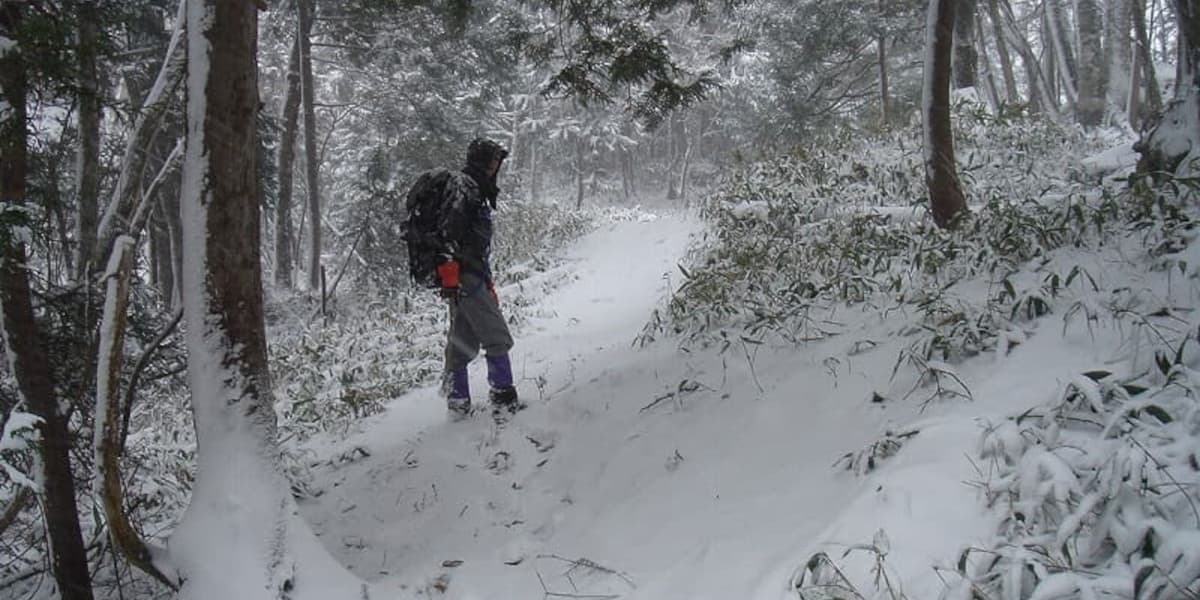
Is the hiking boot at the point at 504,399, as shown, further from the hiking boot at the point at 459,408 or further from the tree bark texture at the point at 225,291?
the tree bark texture at the point at 225,291

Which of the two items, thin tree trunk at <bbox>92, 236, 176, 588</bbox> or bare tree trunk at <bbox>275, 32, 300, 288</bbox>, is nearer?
thin tree trunk at <bbox>92, 236, 176, 588</bbox>

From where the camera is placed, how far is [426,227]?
5160 mm

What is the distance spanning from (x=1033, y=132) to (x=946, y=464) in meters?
7.87

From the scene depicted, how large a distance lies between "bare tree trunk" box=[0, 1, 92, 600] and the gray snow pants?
255cm

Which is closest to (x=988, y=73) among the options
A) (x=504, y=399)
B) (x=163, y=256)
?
(x=504, y=399)

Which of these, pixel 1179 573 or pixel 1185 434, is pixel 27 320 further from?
pixel 1185 434

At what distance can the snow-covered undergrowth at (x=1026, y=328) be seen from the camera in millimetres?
2008

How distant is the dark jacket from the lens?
5.07 metres

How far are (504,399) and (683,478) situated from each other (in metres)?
2.15

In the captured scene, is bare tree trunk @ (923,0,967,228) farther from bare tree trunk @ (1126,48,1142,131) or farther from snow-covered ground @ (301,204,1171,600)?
bare tree trunk @ (1126,48,1142,131)

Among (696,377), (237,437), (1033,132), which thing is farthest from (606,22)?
(1033,132)

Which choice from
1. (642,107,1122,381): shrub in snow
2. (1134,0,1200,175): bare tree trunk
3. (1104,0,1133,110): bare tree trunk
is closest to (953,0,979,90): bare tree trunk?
(642,107,1122,381): shrub in snow

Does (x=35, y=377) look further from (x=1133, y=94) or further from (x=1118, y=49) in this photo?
(x=1133, y=94)

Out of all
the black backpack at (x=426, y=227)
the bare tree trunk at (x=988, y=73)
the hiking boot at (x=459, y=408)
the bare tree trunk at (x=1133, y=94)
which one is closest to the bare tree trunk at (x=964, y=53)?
the bare tree trunk at (x=1133, y=94)
